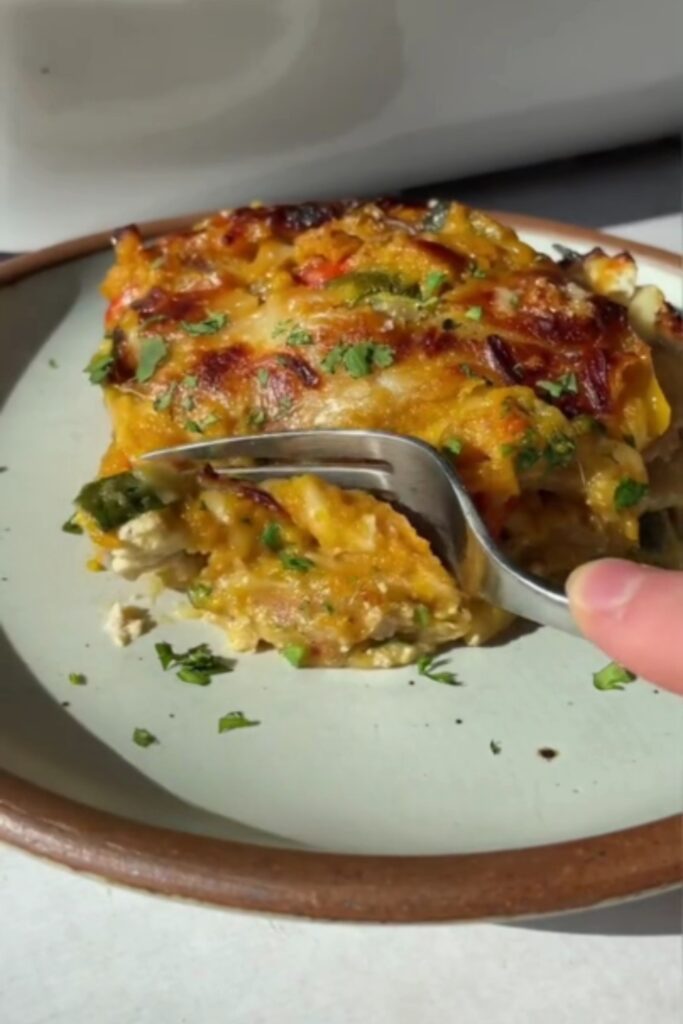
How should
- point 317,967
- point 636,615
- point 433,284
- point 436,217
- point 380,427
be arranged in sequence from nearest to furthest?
1. point 636,615
2. point 317,967
3. point 380,427
4. point 433,284
5. point 436,217

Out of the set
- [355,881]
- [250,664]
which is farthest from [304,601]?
[355,881]

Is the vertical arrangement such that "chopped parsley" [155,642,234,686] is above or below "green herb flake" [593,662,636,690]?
above

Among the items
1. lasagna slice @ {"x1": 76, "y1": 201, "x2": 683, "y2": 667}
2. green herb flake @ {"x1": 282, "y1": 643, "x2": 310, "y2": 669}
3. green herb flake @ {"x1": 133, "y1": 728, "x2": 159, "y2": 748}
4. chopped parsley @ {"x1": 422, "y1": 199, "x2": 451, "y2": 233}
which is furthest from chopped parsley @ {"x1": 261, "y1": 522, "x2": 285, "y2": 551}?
chopped parsley @ {"x1": 422, "y1": 199, "x2": 451, "y2": 233}

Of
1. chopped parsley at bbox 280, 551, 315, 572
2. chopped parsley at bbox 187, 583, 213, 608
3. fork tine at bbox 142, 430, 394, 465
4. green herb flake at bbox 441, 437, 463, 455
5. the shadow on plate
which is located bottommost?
the shadow on plate

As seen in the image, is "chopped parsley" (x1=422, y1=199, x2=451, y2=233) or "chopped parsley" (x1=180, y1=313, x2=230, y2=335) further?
"chopped parsley" (x1=422, y1=199, x2=451, y2=233)

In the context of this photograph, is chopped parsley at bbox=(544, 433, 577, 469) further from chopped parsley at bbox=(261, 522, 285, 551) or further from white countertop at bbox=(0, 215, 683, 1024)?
white countertop at bbox=(0, 215, 683, 1024)

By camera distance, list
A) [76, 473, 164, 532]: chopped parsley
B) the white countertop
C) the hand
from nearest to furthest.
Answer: the hand, the white countertop, [76, 473, 164, 532]: chopped parsley

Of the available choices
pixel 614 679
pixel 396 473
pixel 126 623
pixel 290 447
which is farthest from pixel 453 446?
pixel 126 623

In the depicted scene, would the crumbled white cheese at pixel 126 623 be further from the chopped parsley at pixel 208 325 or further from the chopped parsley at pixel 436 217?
the chopped parsley at pixel 436 217

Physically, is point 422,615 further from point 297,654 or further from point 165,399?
point 165,399
